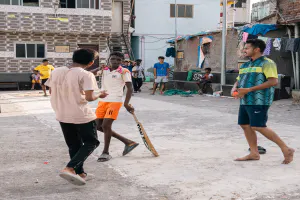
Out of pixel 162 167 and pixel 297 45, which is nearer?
pixel 162 167

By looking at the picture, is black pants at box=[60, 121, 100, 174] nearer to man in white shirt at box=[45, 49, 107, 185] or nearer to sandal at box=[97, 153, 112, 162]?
man in white shirt at box=[45, 49, 107, 185]

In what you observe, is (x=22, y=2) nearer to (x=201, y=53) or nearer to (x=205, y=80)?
(x=201, y=53)

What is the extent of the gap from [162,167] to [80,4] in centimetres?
2101

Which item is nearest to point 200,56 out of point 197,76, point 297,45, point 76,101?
point 197,76

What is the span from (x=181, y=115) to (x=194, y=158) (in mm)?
5087

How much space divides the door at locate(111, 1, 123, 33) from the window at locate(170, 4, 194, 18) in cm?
585

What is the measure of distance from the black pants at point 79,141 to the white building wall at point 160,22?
2844cm

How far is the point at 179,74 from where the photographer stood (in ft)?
77.6

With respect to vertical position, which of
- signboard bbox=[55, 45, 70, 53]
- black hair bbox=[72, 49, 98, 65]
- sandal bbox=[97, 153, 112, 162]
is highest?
signboard bbox=[55, 45, 70, 53]

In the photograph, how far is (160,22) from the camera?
33.4 metres

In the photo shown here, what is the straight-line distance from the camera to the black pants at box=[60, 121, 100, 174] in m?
4.62

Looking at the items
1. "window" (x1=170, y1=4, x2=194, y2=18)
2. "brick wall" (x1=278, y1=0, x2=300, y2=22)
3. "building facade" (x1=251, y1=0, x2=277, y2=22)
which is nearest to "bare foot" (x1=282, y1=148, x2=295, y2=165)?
"brick wall" (x1=278, y1=0, x2=300, y2=22)

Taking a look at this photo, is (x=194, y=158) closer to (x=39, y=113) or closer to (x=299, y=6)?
(x=39, y=113)

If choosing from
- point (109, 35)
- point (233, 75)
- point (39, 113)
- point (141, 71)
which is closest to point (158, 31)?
point (109, 35)
